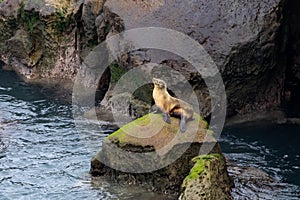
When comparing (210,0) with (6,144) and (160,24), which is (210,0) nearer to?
(160,24)

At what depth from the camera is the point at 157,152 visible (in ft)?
46.2

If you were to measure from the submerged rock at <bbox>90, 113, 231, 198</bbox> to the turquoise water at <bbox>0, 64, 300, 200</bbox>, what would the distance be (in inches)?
14.0

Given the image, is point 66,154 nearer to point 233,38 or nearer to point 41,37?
point 233,38

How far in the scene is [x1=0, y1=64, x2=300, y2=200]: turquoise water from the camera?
563 inches

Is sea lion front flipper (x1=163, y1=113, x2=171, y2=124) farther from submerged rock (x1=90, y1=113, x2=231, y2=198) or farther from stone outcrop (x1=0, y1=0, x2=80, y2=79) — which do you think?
stone outcrop (x1=0, y1=0, x2=80, y2=79)

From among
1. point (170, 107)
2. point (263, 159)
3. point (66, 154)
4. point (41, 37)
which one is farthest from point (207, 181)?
point (41, 37)

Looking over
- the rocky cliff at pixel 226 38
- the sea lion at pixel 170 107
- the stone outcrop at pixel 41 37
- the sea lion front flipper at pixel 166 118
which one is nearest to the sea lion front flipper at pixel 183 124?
the sea lion at pixel 170 107

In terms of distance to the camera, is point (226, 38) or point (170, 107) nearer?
point (170, 107)

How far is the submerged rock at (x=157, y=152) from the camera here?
553 inches

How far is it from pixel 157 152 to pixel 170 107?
1.24 m

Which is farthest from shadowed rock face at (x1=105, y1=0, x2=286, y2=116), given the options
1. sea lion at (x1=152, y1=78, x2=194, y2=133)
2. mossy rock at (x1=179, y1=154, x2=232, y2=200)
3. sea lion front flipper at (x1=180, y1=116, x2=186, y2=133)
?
mossy rock at (x1=179, y1=154, x2=232, y2=200)

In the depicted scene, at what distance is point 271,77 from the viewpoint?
19844 millimetres

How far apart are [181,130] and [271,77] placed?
6508mm

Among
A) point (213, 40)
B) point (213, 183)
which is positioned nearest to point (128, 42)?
point (213, 40)
